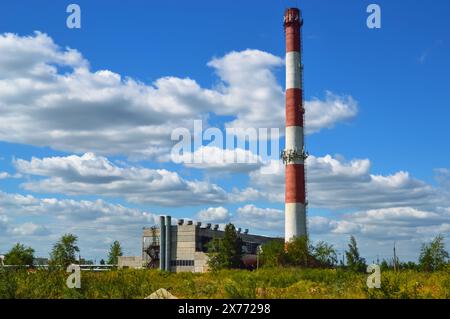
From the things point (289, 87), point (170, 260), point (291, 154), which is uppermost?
point (289, 87)

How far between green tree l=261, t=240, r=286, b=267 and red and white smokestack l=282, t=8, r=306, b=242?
13.3ft

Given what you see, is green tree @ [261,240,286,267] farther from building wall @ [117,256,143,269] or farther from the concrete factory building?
building wall @ [117,256,143,269]

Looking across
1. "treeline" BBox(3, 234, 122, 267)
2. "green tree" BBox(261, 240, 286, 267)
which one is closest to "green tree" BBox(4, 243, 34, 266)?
"treeline" BBox(3, 234, 122, 267)

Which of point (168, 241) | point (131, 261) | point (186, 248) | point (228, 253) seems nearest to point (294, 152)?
point (228, 253)

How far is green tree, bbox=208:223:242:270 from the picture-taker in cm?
6906

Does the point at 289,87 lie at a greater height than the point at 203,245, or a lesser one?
greater

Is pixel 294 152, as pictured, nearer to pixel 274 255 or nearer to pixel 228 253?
pixel 274 255

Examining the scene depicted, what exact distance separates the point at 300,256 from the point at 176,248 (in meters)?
23.8

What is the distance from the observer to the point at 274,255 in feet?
206

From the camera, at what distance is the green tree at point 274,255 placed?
61500 mm
